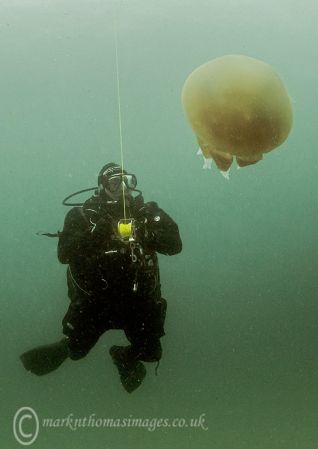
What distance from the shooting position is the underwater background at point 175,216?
8180mm

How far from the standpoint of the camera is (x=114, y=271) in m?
3.81

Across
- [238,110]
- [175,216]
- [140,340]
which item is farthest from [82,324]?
[175,216]

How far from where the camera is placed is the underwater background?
818 centimetres

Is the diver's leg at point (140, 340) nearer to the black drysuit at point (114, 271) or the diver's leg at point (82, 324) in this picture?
the black drysuit at point (114, 271)

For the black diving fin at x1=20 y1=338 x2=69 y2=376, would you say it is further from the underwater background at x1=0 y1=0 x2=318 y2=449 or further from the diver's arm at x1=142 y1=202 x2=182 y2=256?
the underwater background at x1=0 y1=0 x2=318 y2=449

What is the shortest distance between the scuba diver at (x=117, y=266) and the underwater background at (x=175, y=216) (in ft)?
8.59

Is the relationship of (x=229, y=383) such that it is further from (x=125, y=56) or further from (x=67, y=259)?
(x=125, y=56)

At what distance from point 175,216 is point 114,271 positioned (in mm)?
9932

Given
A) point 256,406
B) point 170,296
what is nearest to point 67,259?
point 256,406

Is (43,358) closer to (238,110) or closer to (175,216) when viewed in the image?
(238,110)

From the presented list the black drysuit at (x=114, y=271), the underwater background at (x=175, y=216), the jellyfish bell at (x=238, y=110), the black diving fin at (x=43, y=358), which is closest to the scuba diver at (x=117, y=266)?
the black drysuit at (x=114, y=271)

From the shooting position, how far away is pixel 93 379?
9.30 meters

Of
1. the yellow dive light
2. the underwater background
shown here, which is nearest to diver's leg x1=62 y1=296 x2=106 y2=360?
the yellow dive light

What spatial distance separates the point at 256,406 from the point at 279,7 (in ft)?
25.2
